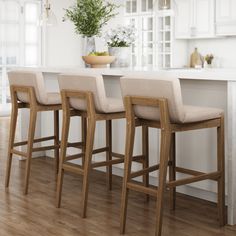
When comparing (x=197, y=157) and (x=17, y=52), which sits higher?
(x=17, y=52)

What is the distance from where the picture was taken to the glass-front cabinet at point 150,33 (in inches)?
348

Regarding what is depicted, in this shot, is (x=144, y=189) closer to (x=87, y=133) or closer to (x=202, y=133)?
(x=87, y=133)

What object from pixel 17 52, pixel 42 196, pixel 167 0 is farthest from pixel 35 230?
pixel 17 52

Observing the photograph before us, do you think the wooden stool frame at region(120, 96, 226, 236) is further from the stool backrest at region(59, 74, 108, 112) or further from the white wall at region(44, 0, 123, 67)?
the white wall at region(44, 0, 123, 67)

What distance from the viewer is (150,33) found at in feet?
30.1

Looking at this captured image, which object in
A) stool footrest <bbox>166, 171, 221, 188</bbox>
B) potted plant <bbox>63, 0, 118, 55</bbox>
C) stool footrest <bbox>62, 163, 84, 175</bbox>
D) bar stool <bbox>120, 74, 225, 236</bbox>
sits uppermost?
potted plant <bbox>63, 0, 118, 55</bbox>

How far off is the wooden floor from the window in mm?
4865

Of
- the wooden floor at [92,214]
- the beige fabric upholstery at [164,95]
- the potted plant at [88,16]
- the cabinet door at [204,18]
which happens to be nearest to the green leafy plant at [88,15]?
the potted plant at [88,16]

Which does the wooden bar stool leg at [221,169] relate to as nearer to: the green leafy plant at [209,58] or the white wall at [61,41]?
the green leafy plant at [209,58]

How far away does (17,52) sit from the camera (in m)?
9.28

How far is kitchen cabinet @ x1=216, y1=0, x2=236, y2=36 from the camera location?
7.67 m

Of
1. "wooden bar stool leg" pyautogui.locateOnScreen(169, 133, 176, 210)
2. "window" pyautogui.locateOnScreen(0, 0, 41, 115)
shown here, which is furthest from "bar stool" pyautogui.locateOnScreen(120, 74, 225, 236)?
"window" pyautogui.locateOnScreen(0, 0, 41, 115)

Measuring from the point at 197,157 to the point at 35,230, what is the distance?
1.30m

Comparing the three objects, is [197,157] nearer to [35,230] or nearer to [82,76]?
[82,76]
